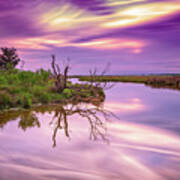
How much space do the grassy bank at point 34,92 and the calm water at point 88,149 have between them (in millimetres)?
2985

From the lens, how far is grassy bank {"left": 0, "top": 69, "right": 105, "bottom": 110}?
16.5m

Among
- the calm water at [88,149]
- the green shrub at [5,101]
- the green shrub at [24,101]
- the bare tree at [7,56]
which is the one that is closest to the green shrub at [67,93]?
the green shrub at [24,101]

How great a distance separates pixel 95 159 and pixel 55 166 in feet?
4.29

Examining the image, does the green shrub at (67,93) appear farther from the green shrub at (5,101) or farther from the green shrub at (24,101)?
the green shrub at (5,101)

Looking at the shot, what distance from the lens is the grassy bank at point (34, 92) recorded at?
54.0 ft

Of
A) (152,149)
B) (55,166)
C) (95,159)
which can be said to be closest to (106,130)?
(152,149)

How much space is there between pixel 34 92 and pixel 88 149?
12.3m

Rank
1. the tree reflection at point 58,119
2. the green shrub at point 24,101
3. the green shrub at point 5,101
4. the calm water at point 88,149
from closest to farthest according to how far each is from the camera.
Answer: the calm water at point 88,149 → the tree reflection at point 58,119 → the green shrub at point 5,101 → the green shrub at point 24,101

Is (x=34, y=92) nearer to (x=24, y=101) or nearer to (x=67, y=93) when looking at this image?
(x=24, y=101)

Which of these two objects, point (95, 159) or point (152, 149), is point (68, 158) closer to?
point (95, 159)

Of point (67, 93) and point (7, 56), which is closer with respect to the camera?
point (67, 93)

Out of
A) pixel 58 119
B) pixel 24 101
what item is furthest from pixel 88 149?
pixel 24 101

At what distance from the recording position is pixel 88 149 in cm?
799

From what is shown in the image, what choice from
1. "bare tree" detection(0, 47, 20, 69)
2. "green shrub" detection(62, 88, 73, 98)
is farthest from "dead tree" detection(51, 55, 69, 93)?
"bare tree" detection(0, 47, 20, 69)
